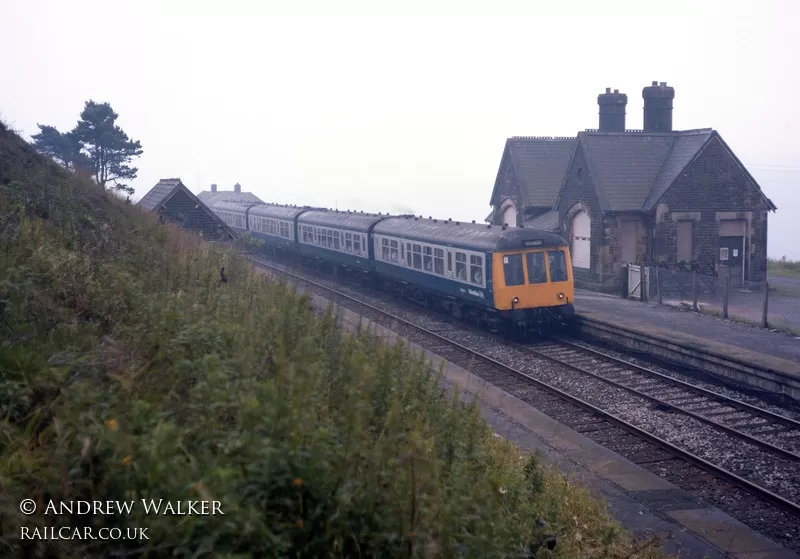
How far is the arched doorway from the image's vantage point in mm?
28555

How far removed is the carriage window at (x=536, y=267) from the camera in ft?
59.5

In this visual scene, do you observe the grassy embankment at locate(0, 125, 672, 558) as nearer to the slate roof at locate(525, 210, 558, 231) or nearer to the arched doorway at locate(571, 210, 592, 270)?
the arched doorway at locate(571, 210, 592, 270)

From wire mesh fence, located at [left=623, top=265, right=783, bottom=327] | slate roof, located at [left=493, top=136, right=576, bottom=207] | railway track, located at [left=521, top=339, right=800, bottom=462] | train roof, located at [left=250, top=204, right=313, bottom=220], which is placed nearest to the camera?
railway track, located at [left=521, top=339, right=800, bottom=462]

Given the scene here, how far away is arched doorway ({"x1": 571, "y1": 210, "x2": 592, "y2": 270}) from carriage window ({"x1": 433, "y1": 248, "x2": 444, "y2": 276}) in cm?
943

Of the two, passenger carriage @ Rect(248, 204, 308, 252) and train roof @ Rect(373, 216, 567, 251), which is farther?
passenger carriage @ Rect(248, 204, 308, 252)

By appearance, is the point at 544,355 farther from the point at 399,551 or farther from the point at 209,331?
the point at 399,551

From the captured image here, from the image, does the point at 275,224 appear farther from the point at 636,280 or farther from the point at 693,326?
the point at 693,326

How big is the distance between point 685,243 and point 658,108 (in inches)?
345

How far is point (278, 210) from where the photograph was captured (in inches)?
1534

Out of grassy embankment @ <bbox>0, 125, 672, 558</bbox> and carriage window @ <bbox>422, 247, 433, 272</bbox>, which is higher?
carriage window @ <bbox>422, 247, 433, 272</bbox>

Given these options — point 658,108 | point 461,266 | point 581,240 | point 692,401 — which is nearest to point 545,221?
point 581,240

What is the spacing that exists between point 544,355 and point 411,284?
7443 mm

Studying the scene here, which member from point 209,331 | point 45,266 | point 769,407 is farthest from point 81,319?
point 769,407

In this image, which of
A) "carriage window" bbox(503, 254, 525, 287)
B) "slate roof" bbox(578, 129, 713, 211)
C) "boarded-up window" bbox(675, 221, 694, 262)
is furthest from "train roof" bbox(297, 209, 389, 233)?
"boarded-up window" bbox(675, 221, 694, 262)
